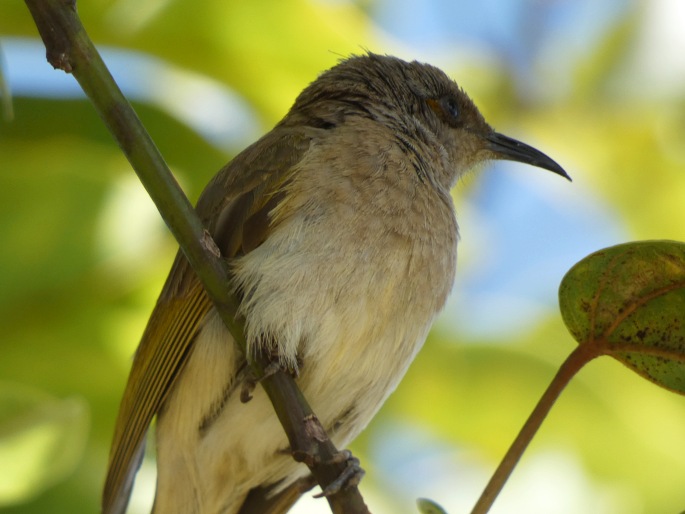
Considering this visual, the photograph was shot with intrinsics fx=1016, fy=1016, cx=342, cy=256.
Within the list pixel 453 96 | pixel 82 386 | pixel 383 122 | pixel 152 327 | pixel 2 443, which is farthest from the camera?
pixel 453 96

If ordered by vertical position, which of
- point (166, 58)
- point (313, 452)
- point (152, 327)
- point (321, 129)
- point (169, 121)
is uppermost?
point (166, 58)

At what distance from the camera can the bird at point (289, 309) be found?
309 centimetres

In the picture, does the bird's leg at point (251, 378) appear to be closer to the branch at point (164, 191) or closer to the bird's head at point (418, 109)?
the branch at point (164, 191)

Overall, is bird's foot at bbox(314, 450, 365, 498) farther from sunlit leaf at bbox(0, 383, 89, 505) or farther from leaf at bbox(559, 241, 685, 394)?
sunlit leaf at bbox(0, 383, 89, 505)

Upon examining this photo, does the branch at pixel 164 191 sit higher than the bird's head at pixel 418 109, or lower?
lower

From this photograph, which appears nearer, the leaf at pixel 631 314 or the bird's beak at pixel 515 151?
the leaf at pixel 631 314

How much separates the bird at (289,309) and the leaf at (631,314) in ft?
2.74

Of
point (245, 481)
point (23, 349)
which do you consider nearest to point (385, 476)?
point (245, 481)

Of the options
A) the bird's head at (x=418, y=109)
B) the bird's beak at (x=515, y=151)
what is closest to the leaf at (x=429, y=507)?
the bird's head at (x=418, y=109)

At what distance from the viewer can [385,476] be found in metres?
3.98

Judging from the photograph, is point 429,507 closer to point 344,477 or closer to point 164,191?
point 344,477

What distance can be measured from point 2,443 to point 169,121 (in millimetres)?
1284

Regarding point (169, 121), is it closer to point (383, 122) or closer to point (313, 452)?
point (383, 122)

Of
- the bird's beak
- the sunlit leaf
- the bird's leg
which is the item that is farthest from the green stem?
the bird's beak
